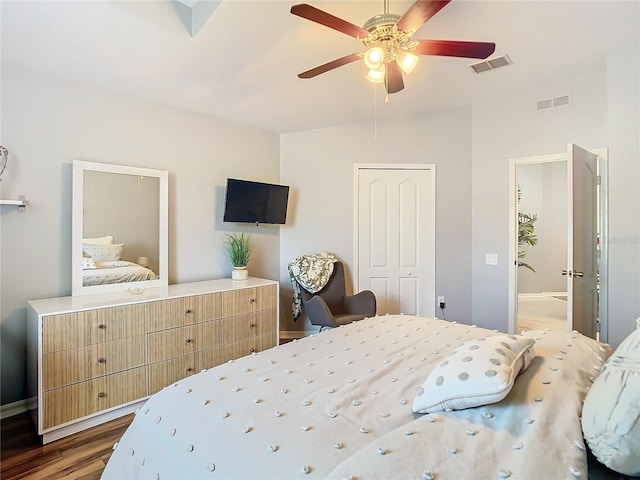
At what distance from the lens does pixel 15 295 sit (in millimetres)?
Result: 2523

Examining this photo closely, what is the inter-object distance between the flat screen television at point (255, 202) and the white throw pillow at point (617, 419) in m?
3.29

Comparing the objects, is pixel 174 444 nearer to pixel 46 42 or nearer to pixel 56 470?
pixel 56 470

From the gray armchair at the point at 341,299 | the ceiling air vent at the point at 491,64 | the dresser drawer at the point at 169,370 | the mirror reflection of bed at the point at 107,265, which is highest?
the ceiling air vent at the point at 491,64

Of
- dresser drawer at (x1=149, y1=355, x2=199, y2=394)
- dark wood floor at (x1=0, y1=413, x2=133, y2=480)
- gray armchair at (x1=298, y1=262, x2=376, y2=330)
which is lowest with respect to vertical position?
dark wood floor at (x1=0, y1=413, x2=133, y2=480)

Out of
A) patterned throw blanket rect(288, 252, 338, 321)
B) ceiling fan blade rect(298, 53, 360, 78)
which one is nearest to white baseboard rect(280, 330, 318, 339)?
patterned throw blanket rect(288, 252, 338, 321)

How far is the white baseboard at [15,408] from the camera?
8.08 ft

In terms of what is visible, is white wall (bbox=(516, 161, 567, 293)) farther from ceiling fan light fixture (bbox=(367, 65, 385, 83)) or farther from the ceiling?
ceiling fan light fixture (bbox=(367, 65, 385, 83))

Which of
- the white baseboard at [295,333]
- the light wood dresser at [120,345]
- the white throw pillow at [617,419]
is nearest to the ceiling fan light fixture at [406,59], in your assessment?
the white throw pillow at [617,419]

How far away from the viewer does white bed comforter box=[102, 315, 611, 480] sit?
0.89m

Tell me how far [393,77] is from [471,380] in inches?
74.8

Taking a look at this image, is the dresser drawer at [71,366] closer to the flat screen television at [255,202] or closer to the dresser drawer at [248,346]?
the dresser drawer at [248,346]

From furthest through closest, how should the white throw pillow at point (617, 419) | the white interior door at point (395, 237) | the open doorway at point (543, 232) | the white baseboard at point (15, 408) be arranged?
1. the open doorway at point (543, 232)
2. the white interior door at point (395, 237)
3. the white baseboard at point (15, 408)
4. the white throw pillow at point (617, 419)

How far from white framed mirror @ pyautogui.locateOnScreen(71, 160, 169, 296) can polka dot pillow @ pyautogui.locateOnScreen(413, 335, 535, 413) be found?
2.51 m

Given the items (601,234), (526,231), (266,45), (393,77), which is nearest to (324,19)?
(393,77)
